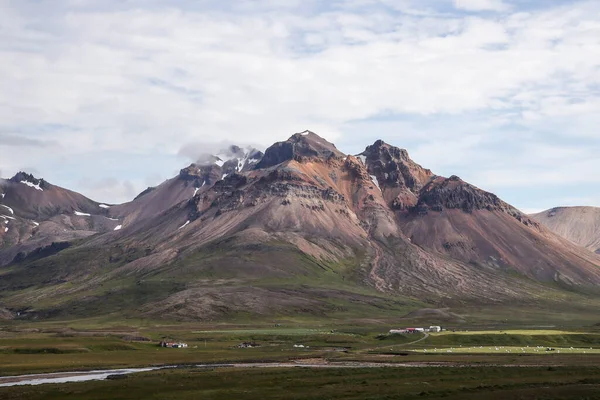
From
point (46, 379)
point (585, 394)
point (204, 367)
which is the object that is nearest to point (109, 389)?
point (46, 379)

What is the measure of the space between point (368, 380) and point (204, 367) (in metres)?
44.6

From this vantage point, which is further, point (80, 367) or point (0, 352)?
point (0, 352)

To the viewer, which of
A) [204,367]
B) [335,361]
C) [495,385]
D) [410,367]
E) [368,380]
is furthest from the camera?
[335,361]

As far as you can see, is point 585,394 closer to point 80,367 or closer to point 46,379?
point 46,379

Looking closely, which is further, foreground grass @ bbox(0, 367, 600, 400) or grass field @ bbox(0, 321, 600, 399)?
grass field @ bbox(0, 321, 600, 399)

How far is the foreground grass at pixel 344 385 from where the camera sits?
9725cm

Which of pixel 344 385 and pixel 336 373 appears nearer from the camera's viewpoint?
pixel 344 385

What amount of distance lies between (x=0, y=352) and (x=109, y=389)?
86.3 meters

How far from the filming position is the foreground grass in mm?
97250

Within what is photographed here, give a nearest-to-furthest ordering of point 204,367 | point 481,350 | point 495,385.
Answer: point 495,385, point 204,367, point 481,350

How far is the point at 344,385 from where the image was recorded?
356 feet

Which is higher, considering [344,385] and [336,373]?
[336,373]

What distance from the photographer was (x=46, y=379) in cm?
12938

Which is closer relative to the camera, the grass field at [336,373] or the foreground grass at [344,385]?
the foreground grass at [344,385]
